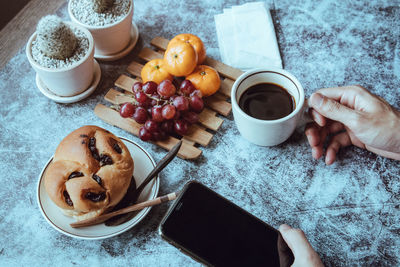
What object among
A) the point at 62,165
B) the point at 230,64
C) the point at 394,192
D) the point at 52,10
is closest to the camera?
the point at 62,165

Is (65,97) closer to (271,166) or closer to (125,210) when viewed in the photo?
(125,210)

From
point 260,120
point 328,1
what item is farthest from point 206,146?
point 328,1

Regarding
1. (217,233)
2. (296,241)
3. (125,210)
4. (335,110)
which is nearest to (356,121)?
(335,110)

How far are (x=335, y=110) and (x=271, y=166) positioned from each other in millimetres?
227

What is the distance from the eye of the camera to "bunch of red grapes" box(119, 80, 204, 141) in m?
1.00

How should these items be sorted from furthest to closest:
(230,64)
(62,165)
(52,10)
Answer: (52,10)
(230,64)
(62,165)

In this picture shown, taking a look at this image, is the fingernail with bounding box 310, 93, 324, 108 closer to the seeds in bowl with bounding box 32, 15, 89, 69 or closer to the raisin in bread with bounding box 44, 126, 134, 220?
the raisin in bread with bounding box 44, 126, 134, 220

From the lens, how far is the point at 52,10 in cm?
130

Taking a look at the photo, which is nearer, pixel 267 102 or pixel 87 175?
pixel 87 175

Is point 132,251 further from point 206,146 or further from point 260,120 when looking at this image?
point 260,120

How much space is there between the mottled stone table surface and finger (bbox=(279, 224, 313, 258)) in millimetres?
119

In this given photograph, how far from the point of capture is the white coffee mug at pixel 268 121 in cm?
89

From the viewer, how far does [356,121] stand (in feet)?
2.90

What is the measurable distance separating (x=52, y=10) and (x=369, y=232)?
1206 millimetres
